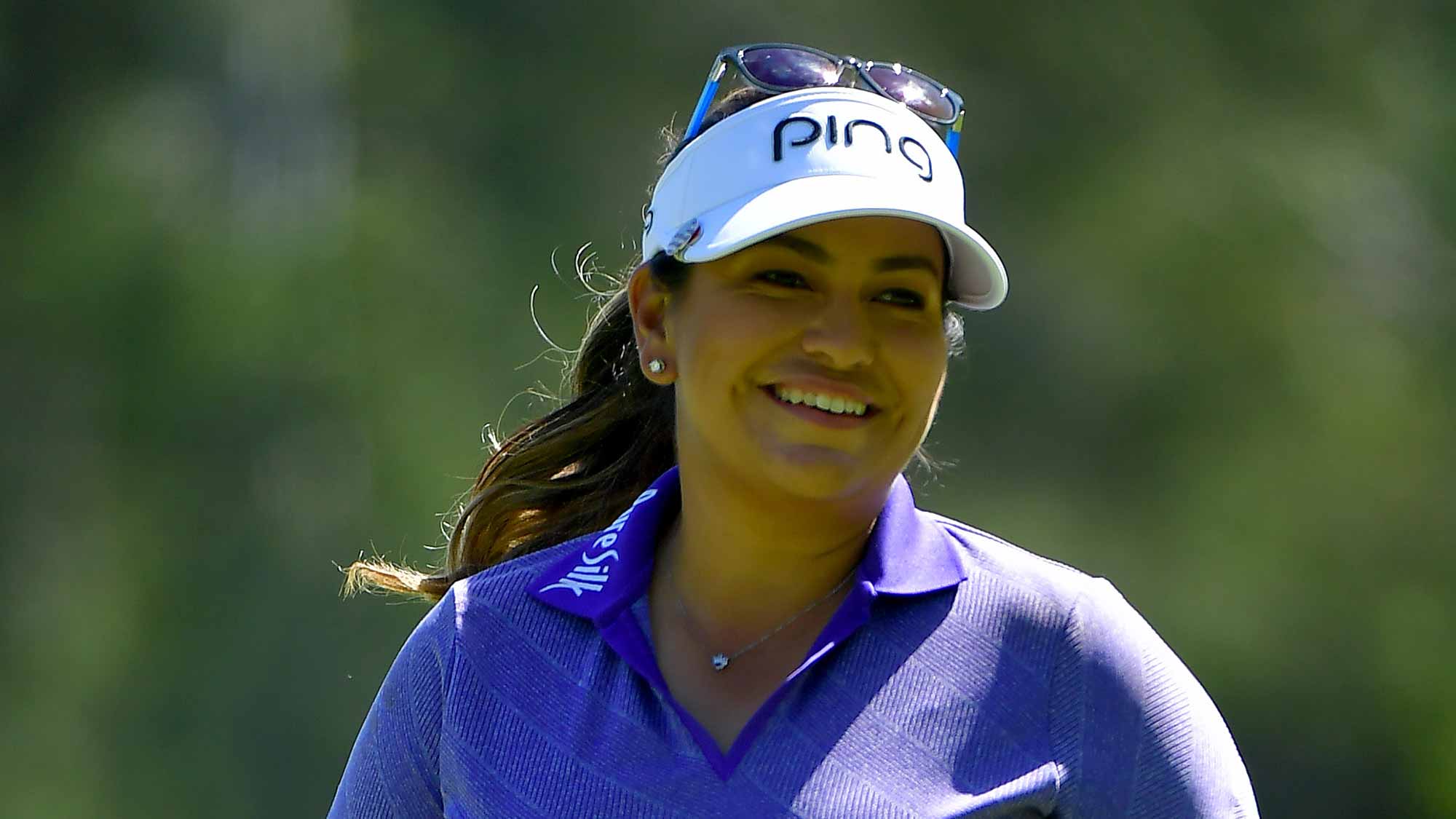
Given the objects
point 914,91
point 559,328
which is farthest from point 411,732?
point 559,328

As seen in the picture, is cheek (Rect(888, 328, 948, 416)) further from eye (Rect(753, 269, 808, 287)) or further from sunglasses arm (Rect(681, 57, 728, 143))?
sunglasses arm (Rect(681, 57, 728, 143))

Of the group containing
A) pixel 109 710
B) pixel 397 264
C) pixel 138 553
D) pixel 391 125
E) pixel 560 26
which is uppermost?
pixel 560 26

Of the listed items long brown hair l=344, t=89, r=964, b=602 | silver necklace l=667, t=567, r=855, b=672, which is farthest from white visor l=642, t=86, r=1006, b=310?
long brown hair l=344, t=89, r=964, b=602

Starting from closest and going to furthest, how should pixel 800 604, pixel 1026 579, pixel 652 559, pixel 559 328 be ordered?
pixel 1026 579 < pixel 800 604 < pixel 652 559 < pixel 559 328

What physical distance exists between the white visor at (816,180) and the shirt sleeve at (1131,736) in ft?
1.33

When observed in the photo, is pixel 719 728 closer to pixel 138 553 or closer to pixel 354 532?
pixel 354 532

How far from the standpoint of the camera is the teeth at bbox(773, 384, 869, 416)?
1955 mm

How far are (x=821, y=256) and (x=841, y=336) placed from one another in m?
0.09

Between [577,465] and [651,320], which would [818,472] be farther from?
[577,465]

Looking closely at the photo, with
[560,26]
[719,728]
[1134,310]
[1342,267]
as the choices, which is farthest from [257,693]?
[719,728]

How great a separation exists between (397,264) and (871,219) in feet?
20.1

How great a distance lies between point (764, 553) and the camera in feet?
6.83

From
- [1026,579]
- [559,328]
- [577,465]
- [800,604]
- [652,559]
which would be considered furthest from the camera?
[559,328]

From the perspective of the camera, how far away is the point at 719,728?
1.96 meters
